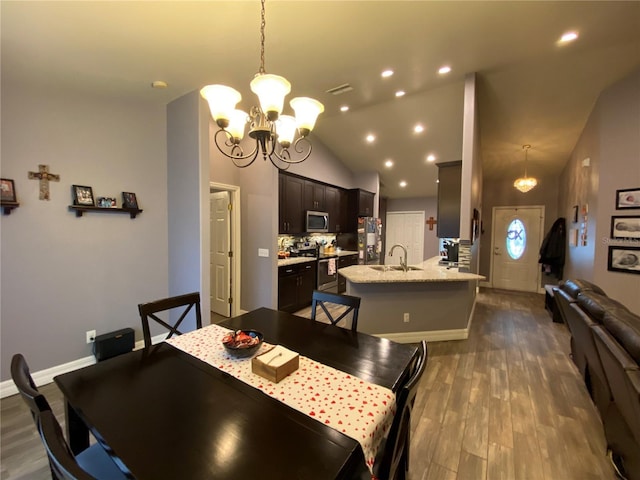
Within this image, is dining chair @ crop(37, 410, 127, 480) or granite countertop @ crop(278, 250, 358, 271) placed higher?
granite countertop @ crop(278, 250, 358, 271)

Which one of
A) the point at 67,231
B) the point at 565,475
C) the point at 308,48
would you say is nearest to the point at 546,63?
the point at 308,48

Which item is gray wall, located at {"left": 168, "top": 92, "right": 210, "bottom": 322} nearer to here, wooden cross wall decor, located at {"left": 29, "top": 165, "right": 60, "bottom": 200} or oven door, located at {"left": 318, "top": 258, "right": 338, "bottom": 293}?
wooden cross wall decor, located at {"left": 29, "top": 165, "right": 60, "bottom": 200}

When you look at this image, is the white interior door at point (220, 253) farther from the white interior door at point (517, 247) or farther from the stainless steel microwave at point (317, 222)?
the white interior door at point (517, 247)

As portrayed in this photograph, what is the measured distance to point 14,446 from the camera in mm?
1816

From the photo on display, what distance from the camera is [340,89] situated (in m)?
3.12

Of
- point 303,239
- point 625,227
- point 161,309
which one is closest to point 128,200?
point 161,309

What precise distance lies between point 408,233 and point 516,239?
265 cm

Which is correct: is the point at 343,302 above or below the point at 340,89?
below

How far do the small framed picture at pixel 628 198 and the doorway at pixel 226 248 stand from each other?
4.96m

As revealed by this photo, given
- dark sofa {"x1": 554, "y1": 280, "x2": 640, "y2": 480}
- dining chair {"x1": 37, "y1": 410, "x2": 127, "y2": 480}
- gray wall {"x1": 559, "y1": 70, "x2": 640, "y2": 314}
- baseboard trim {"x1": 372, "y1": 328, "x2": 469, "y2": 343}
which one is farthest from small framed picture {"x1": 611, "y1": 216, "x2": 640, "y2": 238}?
dining chair {"x1": 37, "y1": 410, "x2": 127, "y2": 480}

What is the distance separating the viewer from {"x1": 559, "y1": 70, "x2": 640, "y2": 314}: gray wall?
3.22 metres

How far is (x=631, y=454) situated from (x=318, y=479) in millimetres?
1884

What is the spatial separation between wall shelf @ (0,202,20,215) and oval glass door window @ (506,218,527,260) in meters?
8.38

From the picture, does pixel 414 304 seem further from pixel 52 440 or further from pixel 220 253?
pixel 52 440
